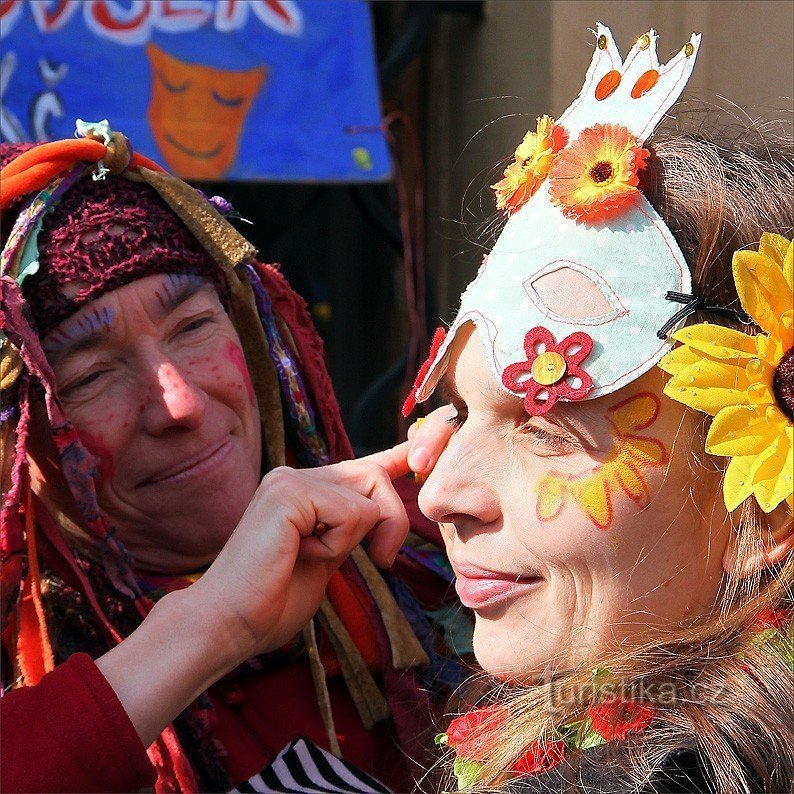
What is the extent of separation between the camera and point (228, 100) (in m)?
3.29

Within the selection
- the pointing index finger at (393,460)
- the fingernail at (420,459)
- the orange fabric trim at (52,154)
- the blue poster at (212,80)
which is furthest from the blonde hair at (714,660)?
the blue poster at (212,80)

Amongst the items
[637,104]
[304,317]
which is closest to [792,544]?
[637,104]

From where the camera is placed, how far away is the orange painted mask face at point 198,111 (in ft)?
10.6

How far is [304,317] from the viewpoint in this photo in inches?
87.2

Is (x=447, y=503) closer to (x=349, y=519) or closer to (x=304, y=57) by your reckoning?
(x=349, y=519)

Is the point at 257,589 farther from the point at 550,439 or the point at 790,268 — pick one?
the point at 790,268

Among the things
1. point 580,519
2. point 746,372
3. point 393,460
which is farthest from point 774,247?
point 393,460

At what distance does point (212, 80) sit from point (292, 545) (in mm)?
2044

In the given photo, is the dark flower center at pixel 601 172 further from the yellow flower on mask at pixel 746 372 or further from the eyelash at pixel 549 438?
the eyelash at pixel 549 438

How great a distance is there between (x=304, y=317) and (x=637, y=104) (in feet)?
3.11

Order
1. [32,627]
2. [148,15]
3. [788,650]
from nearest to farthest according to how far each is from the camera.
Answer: [788,650] → [32,627] → [148,15]

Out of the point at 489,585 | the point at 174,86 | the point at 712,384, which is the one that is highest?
the point at 174,86

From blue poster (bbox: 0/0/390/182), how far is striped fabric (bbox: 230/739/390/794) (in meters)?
2.02

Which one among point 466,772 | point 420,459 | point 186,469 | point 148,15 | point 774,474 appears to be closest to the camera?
point 774,474
